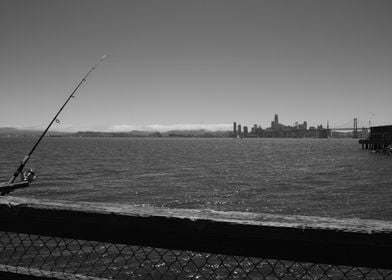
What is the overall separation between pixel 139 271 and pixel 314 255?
9925 mm

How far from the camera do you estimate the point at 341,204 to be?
23.2m

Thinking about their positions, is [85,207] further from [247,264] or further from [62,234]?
[247,264]

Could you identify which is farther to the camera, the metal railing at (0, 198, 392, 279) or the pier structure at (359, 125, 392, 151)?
the pier structure at (359, 125, 392, 151)

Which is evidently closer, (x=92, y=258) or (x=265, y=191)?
(x=92, y=258)

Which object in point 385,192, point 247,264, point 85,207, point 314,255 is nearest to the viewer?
point 314,255

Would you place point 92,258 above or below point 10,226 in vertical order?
below

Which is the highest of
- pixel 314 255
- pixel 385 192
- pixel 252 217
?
pixel 252 217

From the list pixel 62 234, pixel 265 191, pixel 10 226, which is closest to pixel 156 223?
pixel 62 234

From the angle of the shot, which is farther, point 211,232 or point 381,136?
point 381,136

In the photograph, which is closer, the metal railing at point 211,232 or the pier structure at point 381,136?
the metal railing at point 211,232

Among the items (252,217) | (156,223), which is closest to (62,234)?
(156,223)

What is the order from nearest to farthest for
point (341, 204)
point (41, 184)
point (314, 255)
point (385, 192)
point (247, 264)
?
point (314, 255) < point (247, 264) < point (341, 204) < point (385, 192) < point (41, 184)

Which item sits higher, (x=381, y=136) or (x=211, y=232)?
(x=211, y=232)

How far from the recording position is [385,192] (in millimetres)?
28375
